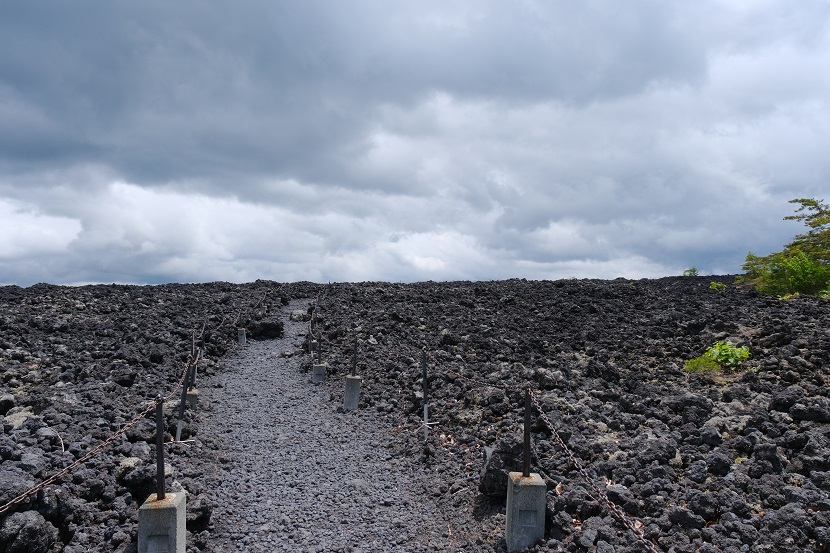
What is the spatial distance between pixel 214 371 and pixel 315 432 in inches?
276

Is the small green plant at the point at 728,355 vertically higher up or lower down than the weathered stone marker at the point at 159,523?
higher up

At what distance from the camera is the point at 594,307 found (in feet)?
67.1

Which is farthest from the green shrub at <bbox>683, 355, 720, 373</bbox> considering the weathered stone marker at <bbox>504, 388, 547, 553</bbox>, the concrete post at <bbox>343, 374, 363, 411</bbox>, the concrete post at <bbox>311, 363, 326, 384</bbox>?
the concrete post at <bbox>311, 363, 326, 384</bbox>

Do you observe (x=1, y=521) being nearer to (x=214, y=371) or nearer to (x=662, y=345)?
(x=214, y=371)

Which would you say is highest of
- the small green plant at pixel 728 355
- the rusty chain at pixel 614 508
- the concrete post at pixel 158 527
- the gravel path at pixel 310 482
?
the small green plant at pixel 728 355

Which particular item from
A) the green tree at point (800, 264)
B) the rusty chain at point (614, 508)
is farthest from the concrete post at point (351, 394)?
the green tree at point (800, 264)

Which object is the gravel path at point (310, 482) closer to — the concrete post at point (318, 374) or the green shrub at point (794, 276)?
the concrete post at point (318, 374)

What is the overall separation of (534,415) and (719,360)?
5.21 metres

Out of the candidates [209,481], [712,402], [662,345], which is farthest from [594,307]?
[209,481]

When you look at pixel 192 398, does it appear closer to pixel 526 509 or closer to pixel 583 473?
pixel 526 509

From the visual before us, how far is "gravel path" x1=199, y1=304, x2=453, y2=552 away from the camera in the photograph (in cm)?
782

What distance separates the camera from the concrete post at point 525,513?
650 centimetres

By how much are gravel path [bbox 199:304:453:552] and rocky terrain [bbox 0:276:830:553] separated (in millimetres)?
341

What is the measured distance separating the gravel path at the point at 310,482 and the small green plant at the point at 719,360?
21.4 ft
